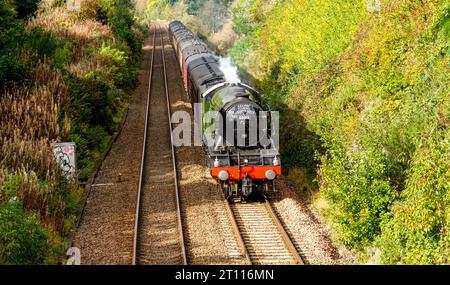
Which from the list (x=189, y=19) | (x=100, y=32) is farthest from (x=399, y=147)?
(x=189, y=19)

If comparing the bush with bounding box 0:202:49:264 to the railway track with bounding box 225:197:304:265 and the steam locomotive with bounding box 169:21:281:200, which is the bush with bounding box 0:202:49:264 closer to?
the railway track with bounding box 225:197:304:265

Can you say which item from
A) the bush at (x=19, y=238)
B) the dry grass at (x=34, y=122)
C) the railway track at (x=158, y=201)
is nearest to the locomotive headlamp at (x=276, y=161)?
the railway track at (x=158, y=201)

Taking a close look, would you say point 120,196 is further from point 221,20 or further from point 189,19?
point 221,20

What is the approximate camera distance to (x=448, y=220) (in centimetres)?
1137

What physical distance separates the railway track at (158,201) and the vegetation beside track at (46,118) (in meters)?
1.92

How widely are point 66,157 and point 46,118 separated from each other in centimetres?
215

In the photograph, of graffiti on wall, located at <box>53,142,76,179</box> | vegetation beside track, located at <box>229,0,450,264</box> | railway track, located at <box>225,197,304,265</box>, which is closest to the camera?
vegetation beside track, located at <box>229,0,450,264</box>

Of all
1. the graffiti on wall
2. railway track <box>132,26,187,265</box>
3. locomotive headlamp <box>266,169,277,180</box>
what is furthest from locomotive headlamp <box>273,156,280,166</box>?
the graffiti on wall

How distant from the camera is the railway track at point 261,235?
45.5ft

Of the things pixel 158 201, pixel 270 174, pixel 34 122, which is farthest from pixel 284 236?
pixel 34 122

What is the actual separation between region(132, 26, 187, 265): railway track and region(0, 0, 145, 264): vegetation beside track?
192 cm

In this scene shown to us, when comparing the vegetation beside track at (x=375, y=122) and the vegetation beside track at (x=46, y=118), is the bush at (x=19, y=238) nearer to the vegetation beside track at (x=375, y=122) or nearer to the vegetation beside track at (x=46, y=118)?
the vegetation beside track at (x=46, y=118)

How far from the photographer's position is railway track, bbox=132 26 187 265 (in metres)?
14.1
